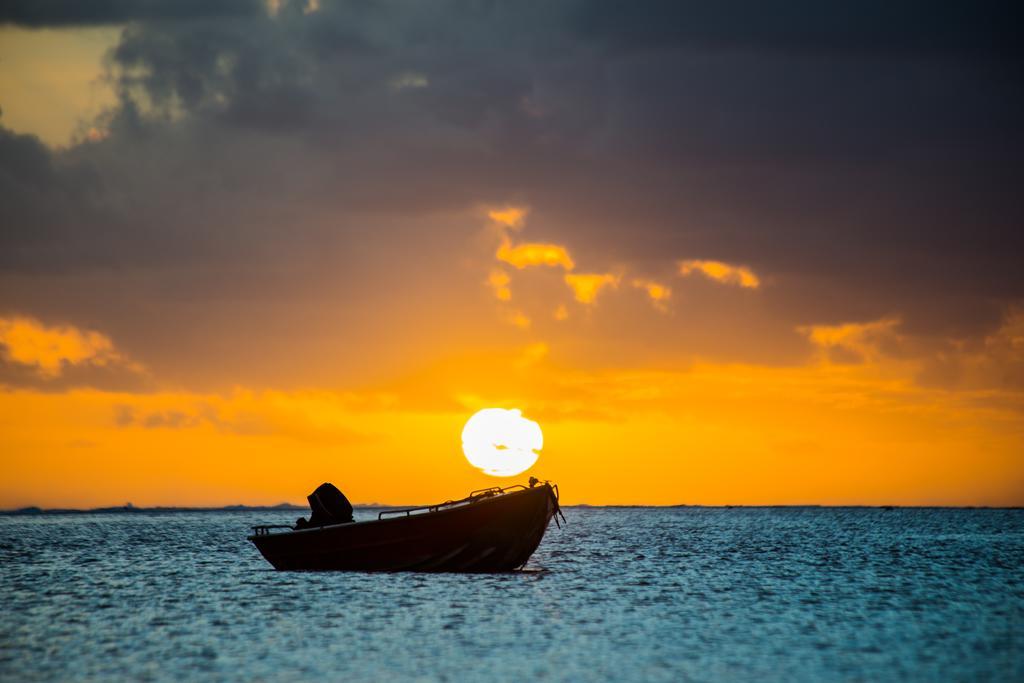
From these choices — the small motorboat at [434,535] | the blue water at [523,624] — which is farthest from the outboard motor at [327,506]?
the blue water at [523,624]

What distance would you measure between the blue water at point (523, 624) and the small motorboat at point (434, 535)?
1.04 metres

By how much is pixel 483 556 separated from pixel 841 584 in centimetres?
1657

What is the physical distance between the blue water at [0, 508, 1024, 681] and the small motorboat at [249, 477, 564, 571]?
1039mm

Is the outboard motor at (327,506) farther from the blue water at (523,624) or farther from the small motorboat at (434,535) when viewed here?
the blue water at (523,624)

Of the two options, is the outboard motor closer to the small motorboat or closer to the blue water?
the small motorboat

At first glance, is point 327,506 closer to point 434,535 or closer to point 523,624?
point 434,535

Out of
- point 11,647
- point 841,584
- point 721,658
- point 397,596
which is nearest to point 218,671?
point 11,647

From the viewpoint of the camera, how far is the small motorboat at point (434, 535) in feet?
158

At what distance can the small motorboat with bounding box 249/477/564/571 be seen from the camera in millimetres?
48031

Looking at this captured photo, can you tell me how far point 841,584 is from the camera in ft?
169

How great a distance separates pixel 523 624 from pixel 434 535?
46.7ft

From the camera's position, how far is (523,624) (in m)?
35.2

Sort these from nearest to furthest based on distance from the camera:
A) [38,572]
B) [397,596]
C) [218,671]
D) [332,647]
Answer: [218,671], [332,647], [397,596], [38,572]

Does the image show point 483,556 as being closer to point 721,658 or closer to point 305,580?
point 305,580
